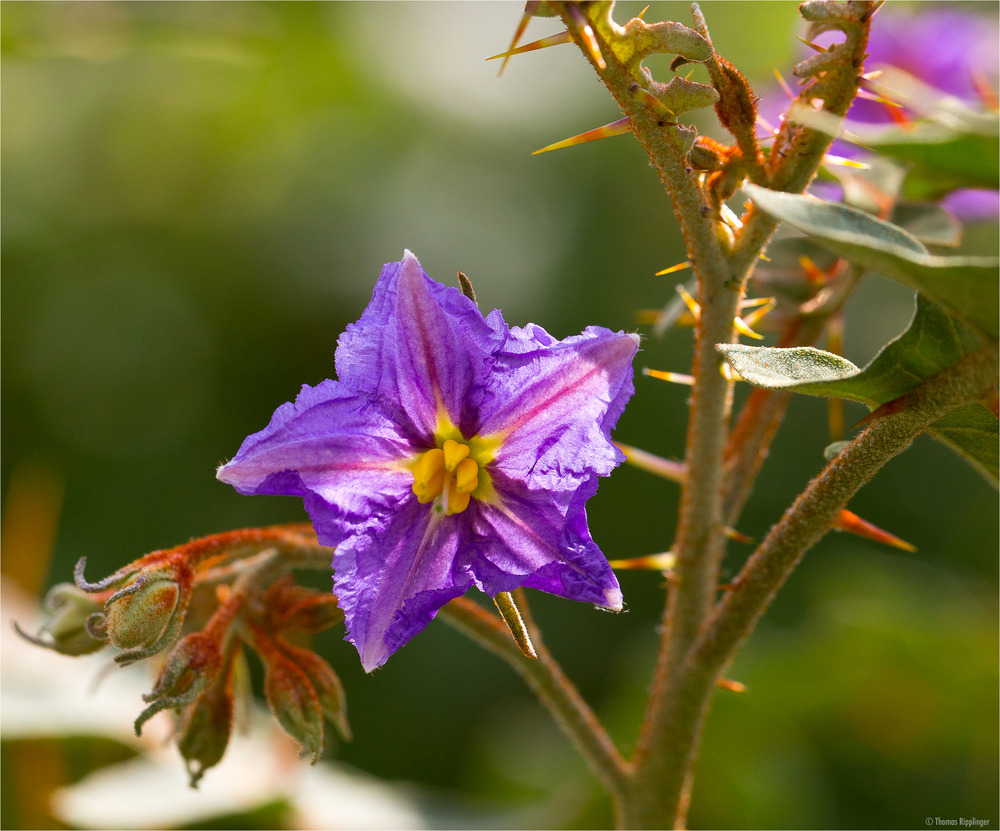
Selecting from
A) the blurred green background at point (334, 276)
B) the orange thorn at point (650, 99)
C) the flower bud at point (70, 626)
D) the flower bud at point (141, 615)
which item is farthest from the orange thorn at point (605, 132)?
the blurred green background at point (334, 276)

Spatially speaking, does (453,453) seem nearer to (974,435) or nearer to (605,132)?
(605,132)

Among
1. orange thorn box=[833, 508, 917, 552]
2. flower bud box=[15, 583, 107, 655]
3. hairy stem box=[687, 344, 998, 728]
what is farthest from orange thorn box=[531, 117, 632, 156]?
flower bud box=[15, 583, 107, 655]

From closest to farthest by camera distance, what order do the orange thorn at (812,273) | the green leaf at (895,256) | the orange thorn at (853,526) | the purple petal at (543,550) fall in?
the green leaf at (895,256) < the purple petal at (543,550) < the orange thorn at (853,526) < the orange thorn at (812,273)

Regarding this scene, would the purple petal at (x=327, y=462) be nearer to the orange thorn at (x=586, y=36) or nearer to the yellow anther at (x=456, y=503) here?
the yellow anther at (x=456, y=503)

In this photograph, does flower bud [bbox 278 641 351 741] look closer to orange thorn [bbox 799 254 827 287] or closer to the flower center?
the flower center

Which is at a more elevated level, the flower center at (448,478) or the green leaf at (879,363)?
the green leaf at (879,363)

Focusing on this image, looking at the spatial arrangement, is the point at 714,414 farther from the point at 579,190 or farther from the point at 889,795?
the point at 579,190
